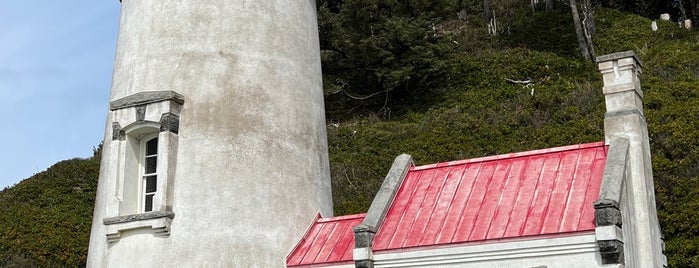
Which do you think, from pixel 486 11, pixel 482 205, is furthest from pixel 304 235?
pixel 486 11

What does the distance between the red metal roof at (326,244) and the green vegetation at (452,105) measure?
9079mm

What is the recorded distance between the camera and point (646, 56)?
34344mm

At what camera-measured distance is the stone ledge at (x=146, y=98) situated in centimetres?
1248

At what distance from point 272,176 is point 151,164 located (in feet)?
6.50

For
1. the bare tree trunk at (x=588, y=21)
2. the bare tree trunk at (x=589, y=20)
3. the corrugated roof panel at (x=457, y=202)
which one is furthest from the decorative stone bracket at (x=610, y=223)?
the bare tree trunk at (x=589, y=20)

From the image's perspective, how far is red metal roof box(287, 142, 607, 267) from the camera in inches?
428

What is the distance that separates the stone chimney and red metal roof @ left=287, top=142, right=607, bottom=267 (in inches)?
14.4

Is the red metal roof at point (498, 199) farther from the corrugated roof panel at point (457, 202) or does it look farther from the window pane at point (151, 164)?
the window pane at point (151, 164)

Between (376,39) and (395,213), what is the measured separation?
899 inches

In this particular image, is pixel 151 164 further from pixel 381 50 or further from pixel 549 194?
pixel 381 50

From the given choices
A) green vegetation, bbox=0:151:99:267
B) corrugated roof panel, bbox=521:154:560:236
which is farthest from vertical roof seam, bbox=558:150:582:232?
green vegetation, bbox=0:151:99:267

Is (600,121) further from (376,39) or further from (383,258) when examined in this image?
(383,258)

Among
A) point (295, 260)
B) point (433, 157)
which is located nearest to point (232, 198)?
point (295, 260)

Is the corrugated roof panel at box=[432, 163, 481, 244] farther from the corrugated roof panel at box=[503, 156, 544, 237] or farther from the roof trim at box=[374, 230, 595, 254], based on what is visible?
the corrugated roof panel at box=[503, 156, 544, 237]
